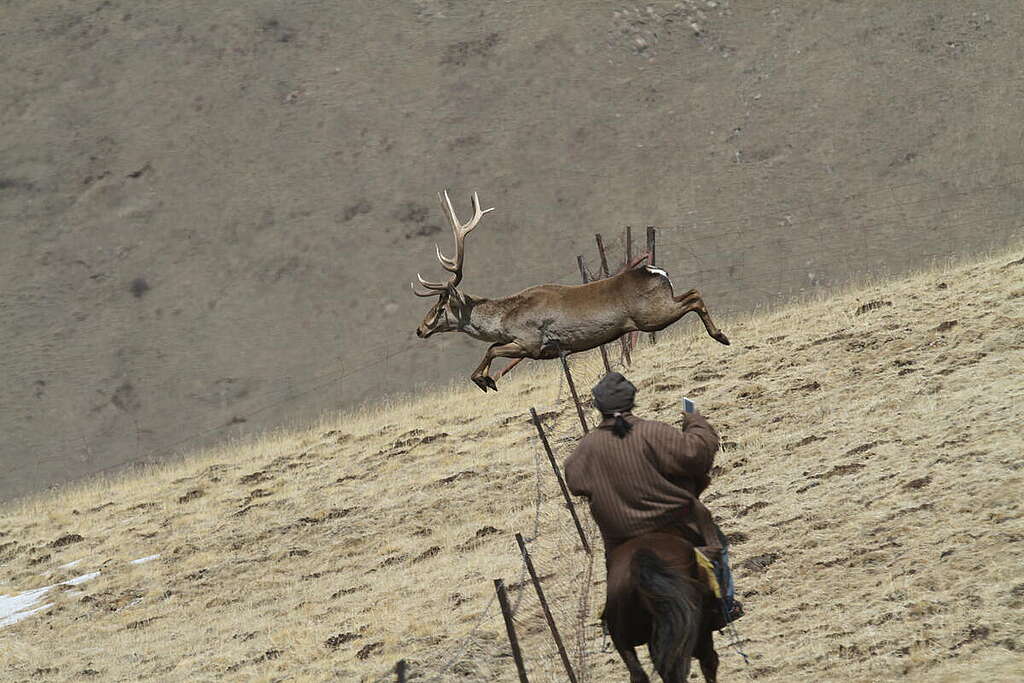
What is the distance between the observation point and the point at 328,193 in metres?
48.6

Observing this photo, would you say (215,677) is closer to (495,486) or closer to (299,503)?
(495,486)

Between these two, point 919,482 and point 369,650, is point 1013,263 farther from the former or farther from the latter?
point 369,650

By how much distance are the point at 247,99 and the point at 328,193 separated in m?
5.48

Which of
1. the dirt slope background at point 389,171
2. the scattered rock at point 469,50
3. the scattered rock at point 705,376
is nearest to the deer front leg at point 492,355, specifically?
the scattered rock at point 705,376

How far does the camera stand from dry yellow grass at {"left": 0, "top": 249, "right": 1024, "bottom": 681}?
9.89 metres

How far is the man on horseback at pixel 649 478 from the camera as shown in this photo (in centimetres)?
733

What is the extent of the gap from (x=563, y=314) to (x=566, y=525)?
285 centimetres

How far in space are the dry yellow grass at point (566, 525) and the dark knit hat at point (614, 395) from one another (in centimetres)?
257

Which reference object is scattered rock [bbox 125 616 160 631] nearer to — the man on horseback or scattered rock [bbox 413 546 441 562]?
scattered rock [bbox 413 546 441 562]

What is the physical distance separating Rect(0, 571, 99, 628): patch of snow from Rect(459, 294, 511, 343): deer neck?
9.43 metres

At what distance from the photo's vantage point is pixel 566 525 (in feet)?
46.5

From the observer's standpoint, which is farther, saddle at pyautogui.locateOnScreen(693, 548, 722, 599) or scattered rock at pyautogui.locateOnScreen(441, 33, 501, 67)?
scattered rock at pyautogui.locateOnScreen(441, 33, 501, 67)

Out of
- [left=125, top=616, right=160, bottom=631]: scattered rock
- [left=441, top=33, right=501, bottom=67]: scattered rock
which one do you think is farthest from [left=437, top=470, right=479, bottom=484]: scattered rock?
[left=441, top=33, right=501, bottom=67]: scattered rock

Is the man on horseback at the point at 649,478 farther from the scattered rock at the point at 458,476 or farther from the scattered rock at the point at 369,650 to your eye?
the scattered rock at the point at 458,476
